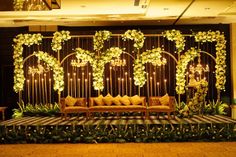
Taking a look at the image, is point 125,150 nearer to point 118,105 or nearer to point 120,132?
point 120,132

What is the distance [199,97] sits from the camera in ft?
38.7

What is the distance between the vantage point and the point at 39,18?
13008 mm

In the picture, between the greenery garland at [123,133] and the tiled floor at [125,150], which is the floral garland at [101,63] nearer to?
the greenery garland at [123,133]

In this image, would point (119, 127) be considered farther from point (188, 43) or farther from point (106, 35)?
point (188, 43)

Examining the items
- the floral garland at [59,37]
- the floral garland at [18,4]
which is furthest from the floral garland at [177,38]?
the floral garland at [18,4]

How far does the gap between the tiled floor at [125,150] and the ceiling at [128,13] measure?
3.65m

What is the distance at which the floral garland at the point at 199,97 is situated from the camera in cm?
1159

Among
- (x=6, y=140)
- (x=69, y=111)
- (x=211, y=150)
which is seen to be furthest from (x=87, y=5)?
(x=211, y=150)

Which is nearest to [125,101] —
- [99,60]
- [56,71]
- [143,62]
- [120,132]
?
[143,62]

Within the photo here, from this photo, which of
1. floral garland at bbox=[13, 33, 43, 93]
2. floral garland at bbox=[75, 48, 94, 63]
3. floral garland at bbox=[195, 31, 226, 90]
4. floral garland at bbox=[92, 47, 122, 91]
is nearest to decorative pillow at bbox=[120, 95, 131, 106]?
floral garland at bbox=[92, 47, 122, 91]

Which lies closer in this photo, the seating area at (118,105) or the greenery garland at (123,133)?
the greenery garland at (123,133)

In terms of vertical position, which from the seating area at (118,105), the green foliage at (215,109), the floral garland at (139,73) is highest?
the floral garland at (139,73)

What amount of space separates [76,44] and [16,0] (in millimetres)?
8192

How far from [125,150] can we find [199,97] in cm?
387
